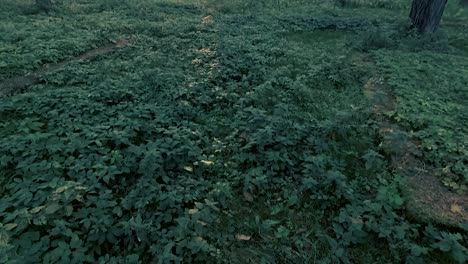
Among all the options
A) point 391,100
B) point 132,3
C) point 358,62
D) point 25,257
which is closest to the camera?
point 25,257

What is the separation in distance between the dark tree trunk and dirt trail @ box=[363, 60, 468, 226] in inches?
260

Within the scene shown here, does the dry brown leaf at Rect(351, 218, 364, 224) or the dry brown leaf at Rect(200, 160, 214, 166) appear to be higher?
the dry brown leaf at Rect(200, 160, 214, 166)

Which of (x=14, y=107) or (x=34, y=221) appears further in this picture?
(x=14, y=107)

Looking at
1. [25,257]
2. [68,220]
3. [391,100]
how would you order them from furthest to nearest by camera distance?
[391,100]
[68,220]
[25,257]

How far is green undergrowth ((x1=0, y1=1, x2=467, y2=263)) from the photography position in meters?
3.32

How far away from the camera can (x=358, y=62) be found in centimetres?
834

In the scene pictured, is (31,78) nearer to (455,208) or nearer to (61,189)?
(61,189)

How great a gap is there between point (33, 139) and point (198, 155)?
2308 mm

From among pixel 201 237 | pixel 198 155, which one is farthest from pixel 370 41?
pixel 201 237

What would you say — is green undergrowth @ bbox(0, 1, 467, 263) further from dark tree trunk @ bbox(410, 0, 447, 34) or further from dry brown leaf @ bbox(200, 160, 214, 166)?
dark tree trunk @ bbox(410, 0, 447, 34)

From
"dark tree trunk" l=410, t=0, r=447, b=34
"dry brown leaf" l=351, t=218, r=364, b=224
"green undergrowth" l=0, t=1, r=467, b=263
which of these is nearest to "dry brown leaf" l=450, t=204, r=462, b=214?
"green undergrowth" l=0, t=1, r=467, b=263

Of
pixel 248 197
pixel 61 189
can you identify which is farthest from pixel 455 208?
pixel 61 189

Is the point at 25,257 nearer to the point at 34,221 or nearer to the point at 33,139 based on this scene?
the point at 34,221

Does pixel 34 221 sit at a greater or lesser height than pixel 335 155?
greater
